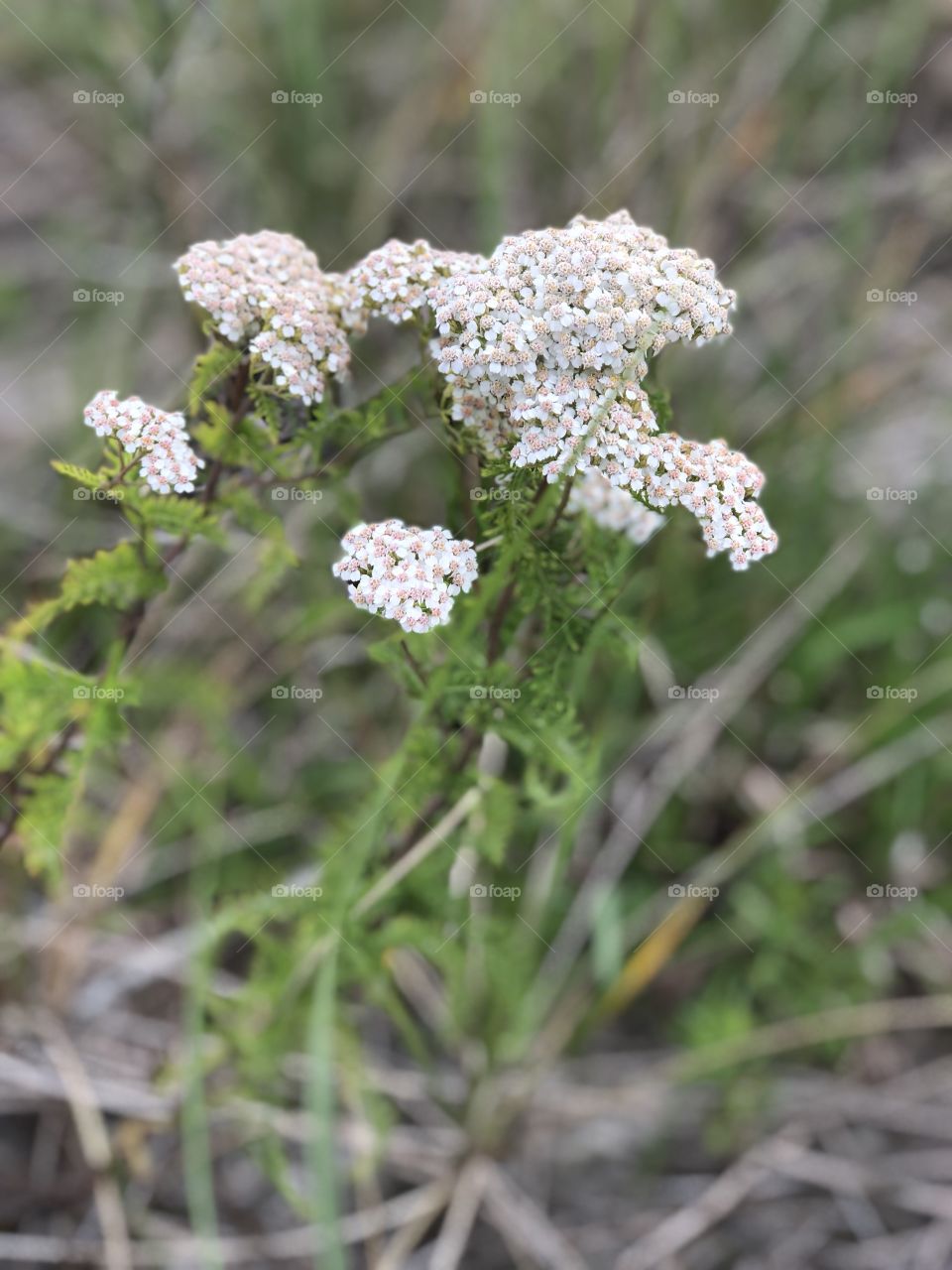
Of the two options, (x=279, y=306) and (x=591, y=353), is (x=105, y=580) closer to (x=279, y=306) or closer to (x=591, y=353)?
(x=279, y=306)

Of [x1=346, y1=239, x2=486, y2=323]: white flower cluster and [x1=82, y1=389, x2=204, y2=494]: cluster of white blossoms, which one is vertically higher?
[x1=346, y1=239, x2=486, y2=323]: white flower cluster

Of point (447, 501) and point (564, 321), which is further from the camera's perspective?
point (447, 501)

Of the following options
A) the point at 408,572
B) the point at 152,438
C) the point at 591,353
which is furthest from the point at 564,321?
the point at 152,438

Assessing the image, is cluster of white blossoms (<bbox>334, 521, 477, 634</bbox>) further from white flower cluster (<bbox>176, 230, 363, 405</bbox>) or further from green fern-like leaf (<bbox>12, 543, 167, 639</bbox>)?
green fern-like leaf (<bbox>12, 543, 167, 639</bbox>)

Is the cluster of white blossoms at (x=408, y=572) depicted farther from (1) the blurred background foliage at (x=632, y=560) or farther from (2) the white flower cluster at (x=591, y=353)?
(1) the blurred background foliage at (x=632, y=560)

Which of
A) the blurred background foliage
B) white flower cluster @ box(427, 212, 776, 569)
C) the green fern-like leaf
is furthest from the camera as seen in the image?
the blurred background foliage

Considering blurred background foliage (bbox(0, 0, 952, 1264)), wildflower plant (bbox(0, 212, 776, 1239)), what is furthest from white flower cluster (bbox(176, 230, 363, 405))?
blurred background foliage (bbox(0, 0, 952, 1264))

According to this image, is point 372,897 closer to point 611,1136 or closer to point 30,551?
Result: point 611,1136
